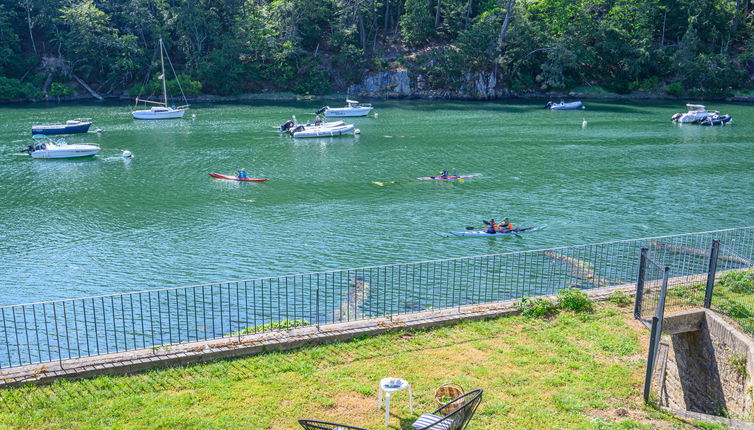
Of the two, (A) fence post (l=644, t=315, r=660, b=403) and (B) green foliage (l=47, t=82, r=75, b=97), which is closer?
(A) fence post (l=644, t=315, r=660, b=403)

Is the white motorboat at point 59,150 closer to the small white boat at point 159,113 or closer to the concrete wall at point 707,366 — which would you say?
the small white boat at point 159,113

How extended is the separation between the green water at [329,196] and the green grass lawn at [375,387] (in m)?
12.8

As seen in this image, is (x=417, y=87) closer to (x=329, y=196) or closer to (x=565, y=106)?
(x=565, y=106)

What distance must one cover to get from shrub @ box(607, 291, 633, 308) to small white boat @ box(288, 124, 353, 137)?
4593cm

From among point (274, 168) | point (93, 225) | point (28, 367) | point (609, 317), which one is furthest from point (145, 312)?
point (274, 168)

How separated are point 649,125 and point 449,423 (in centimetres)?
6344

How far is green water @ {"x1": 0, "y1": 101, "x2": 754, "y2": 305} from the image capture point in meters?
27.2

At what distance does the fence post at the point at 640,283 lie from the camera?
13.9 metres

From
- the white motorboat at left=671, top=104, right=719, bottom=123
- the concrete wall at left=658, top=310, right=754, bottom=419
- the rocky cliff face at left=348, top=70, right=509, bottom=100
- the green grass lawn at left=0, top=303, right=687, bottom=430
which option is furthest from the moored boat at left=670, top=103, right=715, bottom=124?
the green grass lawn at left=0, top=303, right=687, bottom=430

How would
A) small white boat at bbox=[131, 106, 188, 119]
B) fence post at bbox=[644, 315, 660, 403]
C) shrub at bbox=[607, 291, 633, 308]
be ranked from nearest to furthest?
fence post at bbox=[644, 315, 660, 403], shrub at bbox=[607, 291, 633, 308], small white boat at bbox=[131, 106, 188, 119]

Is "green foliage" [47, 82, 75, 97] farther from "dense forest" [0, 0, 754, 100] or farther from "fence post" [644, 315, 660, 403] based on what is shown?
"fence post" [644, 315, 660, 403]

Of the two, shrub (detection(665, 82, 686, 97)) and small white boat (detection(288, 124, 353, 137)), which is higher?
shrub (detection(665, 82, 686, 97))

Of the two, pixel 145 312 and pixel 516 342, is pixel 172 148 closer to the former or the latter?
pixel 145 312

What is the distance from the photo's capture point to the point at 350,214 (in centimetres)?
3425
